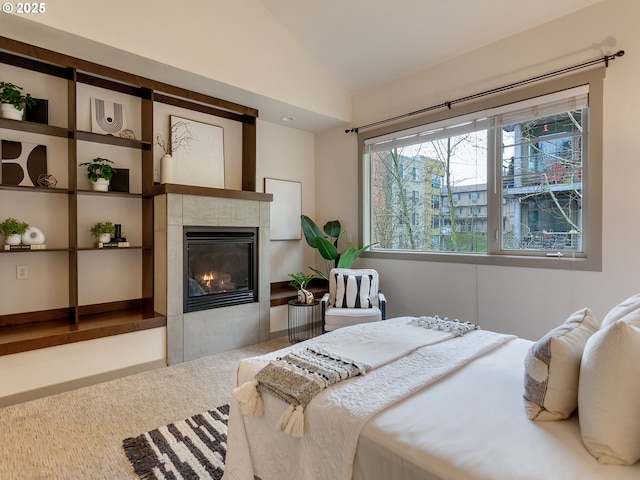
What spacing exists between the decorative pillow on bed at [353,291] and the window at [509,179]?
78cm

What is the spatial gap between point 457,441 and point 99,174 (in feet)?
11.4

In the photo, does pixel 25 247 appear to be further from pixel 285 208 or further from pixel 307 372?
pixel 285 208

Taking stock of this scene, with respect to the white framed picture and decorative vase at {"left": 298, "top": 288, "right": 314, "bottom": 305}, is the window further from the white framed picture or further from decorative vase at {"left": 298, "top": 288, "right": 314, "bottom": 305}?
the white framed picture

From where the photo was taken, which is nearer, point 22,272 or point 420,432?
point 420,432

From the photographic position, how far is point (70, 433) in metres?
2.18

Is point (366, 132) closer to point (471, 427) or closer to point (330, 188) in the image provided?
point (330, 188)

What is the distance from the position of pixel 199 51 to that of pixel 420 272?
318cm

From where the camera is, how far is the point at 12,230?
279 centimetres

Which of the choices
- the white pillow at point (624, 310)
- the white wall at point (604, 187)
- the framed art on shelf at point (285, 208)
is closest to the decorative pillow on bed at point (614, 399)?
the white pillow at point (624, 310)

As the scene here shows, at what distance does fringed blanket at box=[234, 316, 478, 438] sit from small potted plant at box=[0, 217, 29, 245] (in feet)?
8.12

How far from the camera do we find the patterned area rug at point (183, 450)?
5.99 ft

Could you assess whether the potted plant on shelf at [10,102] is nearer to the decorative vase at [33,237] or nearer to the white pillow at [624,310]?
the decorative vase at [33,237]

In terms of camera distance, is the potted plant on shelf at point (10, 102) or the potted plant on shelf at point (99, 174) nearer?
the potted plant on shelf at point (10, 102)

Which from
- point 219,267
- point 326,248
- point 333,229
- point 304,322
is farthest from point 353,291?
point 219,267
